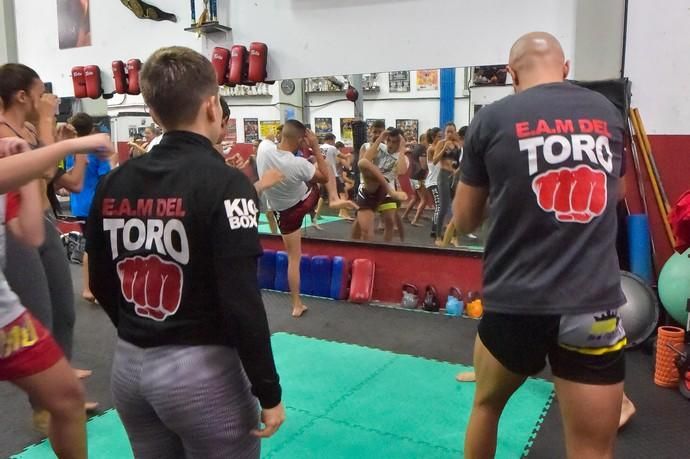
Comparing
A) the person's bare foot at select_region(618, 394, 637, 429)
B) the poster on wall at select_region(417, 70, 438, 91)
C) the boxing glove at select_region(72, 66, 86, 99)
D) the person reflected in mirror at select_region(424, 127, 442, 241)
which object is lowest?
the person's bare foot at select_region(618, 394, 637, 429)

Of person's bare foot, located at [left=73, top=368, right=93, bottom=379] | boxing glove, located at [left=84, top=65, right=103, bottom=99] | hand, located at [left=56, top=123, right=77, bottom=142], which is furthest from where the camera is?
boxing glove, located at [left=84, top=65, right=103, bottom=99]

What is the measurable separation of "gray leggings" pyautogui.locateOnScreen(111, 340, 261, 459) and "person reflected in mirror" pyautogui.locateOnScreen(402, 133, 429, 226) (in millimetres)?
4246

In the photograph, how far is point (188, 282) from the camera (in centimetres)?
122

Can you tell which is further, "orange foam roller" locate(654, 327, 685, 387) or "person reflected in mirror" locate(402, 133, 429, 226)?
"person reflected in mirror" locate(402, 133, 429, 226)

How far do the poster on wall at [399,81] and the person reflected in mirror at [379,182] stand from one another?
49cm

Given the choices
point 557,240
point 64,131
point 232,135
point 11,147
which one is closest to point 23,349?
point 11,147

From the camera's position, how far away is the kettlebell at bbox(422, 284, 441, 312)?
4762mm

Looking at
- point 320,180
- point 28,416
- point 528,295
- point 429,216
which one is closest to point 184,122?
point 528,295

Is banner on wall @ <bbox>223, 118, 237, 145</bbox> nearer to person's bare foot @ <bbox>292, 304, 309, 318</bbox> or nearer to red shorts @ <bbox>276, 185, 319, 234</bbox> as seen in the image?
red shorts @ <bbox>276, 185, 319, 234</bbox>

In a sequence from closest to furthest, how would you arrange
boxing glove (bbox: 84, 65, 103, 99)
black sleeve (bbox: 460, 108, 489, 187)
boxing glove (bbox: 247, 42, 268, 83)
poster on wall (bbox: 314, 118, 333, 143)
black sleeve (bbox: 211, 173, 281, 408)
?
1. black sleeve (bbox: 211, 173, 281, 408)
2. black sleeve (bbox: 460, 108, 489, 187)
3. boxing glove (bbox: 247, 42, 268, 83)
4. poster on wall (bbox: 314, 118, 333, 143)
5. boxing glove (bbox: 84, 65, 103, 99)

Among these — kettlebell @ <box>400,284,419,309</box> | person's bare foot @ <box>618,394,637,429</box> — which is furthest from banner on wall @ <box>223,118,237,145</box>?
person's bare foot @ <box>618,394,637,429</box>

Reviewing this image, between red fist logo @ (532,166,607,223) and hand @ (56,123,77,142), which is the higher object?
hand @ (56,123,77,142)

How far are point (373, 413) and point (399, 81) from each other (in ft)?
10.2

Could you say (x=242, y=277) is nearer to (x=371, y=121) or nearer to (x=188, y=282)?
(x=188, y=282)
